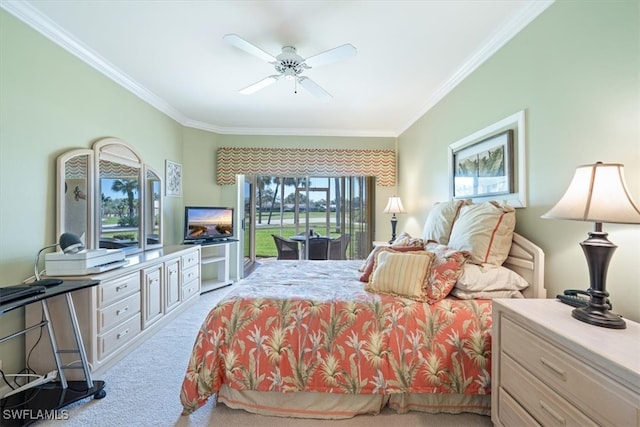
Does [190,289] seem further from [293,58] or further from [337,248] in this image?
[293,58]

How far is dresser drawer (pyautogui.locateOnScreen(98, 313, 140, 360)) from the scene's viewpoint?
206 cm

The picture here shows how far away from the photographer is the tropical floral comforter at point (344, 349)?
1583 millimetres

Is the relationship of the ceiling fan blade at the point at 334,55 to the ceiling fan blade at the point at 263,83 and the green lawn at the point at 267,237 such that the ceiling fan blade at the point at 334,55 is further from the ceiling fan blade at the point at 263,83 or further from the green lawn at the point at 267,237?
the green lawn at the point at 267,237

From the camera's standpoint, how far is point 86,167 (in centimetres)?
242

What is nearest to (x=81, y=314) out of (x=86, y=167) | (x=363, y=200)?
(x=86, y=167)

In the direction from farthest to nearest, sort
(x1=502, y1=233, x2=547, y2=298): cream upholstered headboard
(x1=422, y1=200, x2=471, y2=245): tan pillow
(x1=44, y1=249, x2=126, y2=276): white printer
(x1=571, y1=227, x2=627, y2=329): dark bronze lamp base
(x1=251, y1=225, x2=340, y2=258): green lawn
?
(x1=251, y1=225, x2=340, y2=258): green lawn → (x1=422, y1=200, x2=471, y2=245): tan pillow → (x1=44, y1=249, x2=126, y2=276): white printer → (x1=502, y1=233, x2=547, y2=298): cream upholstered headboard → (x1=571, y1=227, x2=627, y2=329): dark bronze lamp base

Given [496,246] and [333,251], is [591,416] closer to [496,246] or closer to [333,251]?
[496,246]

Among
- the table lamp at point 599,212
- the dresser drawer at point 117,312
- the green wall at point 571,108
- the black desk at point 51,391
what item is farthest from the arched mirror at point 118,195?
the green wall at point 571,108

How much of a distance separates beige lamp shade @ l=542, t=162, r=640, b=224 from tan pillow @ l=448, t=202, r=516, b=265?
2.31 ft

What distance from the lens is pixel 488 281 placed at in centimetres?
176

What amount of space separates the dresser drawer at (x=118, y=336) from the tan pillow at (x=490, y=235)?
2772 mm

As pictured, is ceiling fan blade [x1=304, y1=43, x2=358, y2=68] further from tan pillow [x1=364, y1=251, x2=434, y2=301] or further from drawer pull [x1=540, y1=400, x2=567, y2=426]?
drawer pull [x1=540, y1=400, x2=567, y2=426]

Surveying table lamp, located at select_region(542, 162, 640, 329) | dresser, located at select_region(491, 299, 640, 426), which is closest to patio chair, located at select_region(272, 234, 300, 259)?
dresser, located at select_region(491, 299, 640, 426)

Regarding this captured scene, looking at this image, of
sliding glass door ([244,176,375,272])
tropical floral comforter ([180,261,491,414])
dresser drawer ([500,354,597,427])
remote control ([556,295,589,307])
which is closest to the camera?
dresser drawer ([500,354,597,427])
